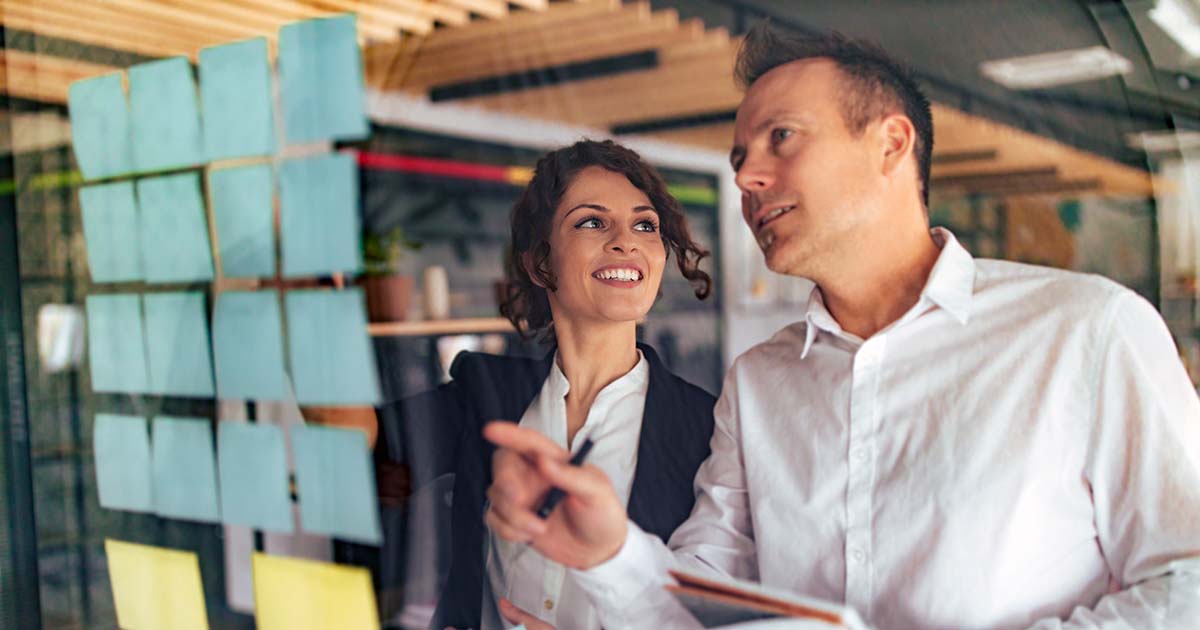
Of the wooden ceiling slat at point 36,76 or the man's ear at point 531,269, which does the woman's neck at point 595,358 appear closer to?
the man's ear at point 531,269

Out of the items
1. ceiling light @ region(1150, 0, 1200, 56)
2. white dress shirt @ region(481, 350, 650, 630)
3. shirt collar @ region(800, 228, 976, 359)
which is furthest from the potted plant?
ceiling light @ region(1150, 0, 1200, 56)

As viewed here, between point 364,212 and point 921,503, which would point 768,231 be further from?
point 364,212

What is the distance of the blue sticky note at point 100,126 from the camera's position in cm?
184

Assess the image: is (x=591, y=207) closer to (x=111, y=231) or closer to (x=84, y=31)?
(x=111, y=231)

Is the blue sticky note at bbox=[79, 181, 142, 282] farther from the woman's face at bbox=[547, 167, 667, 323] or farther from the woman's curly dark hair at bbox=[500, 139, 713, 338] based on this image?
the woman's face at bbox=[547, 167, 667, 323]

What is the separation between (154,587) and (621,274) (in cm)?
130

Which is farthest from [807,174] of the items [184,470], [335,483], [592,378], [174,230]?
[184,470]

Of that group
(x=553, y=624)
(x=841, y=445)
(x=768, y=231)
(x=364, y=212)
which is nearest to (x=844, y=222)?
(x=768, y=231)

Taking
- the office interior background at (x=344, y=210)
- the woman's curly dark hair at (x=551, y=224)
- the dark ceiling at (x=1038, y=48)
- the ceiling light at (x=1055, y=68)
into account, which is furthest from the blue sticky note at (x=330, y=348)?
the ceiling light at (x=1055, y=68)

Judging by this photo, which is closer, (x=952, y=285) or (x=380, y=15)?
(x=952, y=285)

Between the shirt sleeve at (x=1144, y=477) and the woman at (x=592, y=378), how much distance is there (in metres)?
0.47

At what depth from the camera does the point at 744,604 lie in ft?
3.21

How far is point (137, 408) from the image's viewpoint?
1868 millimetres

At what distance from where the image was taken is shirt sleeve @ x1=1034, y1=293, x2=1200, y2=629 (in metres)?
0.97
